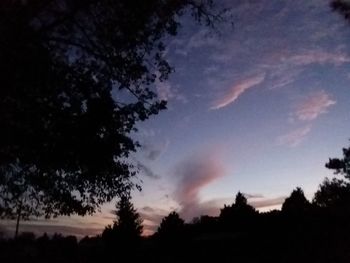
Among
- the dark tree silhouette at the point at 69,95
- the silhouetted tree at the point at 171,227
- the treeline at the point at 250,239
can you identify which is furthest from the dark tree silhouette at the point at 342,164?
the dark tree silhouette at the point at 69,95

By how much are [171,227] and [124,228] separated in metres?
18.4

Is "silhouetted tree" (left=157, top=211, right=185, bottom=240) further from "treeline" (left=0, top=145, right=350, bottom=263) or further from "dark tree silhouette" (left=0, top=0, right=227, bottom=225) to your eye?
"dark tree silhouette" (left=0, top=0, right=227, bottom=225)

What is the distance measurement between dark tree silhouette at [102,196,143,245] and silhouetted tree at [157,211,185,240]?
20.8 feet

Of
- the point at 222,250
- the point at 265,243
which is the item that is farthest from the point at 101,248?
the point at 265,243

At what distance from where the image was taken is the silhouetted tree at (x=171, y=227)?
46741 mm

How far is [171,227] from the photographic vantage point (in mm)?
48781

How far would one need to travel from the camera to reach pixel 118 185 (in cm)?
2064

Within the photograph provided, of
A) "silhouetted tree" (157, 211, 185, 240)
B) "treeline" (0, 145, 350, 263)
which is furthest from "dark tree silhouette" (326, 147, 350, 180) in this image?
"silhouetted tree" (157, 211, 185, 240)

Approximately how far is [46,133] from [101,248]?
4586 cm

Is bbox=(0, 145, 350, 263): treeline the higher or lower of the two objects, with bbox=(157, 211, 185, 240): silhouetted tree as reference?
lower

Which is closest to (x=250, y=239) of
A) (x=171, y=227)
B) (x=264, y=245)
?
(x=264, y=245)

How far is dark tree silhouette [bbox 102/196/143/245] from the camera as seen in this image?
204 ft

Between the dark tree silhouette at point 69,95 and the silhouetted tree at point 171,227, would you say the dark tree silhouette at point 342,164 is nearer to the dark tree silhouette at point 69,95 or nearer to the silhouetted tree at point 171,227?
the silhouetted tree at point 171,227

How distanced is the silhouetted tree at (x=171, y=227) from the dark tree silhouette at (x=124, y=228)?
20.8 feet
